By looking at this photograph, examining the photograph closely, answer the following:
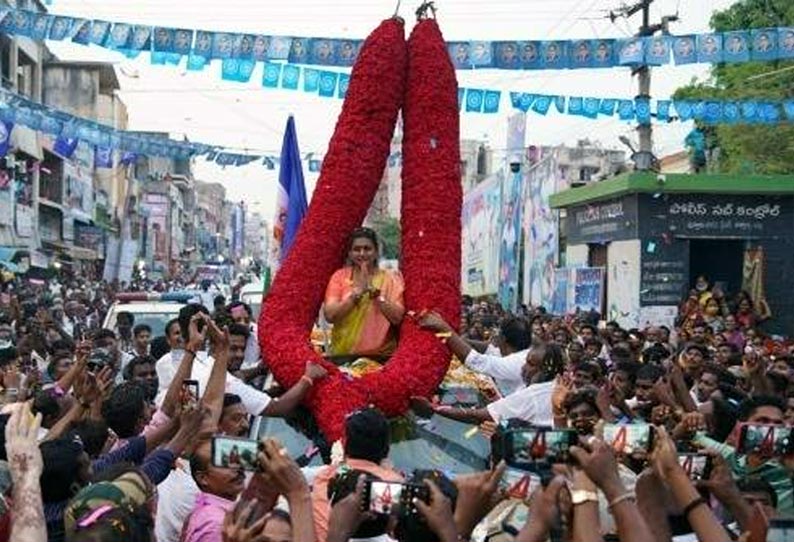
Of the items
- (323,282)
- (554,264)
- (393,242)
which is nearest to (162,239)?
(393,242)

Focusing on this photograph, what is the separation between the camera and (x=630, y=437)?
3637 mm

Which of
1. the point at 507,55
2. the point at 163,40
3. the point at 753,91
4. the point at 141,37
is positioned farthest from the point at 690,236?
the point at 753,91

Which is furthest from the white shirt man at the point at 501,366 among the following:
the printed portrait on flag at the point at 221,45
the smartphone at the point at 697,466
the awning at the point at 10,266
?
the awning at the point at 10,266

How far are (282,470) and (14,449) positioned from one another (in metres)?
0.90

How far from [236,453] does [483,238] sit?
35.0 m

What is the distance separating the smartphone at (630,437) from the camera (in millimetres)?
3631

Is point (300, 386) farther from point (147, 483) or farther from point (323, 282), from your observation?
point (147, 483)

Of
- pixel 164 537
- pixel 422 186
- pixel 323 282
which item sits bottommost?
pixel 164 537

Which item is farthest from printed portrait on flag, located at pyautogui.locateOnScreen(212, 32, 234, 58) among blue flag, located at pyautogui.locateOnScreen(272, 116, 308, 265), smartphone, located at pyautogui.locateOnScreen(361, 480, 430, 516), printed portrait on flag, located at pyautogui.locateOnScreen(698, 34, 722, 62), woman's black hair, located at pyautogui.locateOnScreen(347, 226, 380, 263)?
smartphone, located at pyautogui.locateOnScreen(361, 480, 430, 516)

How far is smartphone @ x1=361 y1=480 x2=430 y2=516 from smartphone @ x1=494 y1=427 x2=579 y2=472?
1.10ft

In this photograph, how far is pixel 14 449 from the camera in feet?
12.3

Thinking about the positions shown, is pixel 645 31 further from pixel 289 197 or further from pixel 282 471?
pixel 282 471

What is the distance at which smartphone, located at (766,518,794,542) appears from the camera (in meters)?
3.99

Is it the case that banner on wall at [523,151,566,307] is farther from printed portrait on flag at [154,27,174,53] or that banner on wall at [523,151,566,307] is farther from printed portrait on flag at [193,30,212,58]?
printed portrait on flag at [154,27,174,53]
